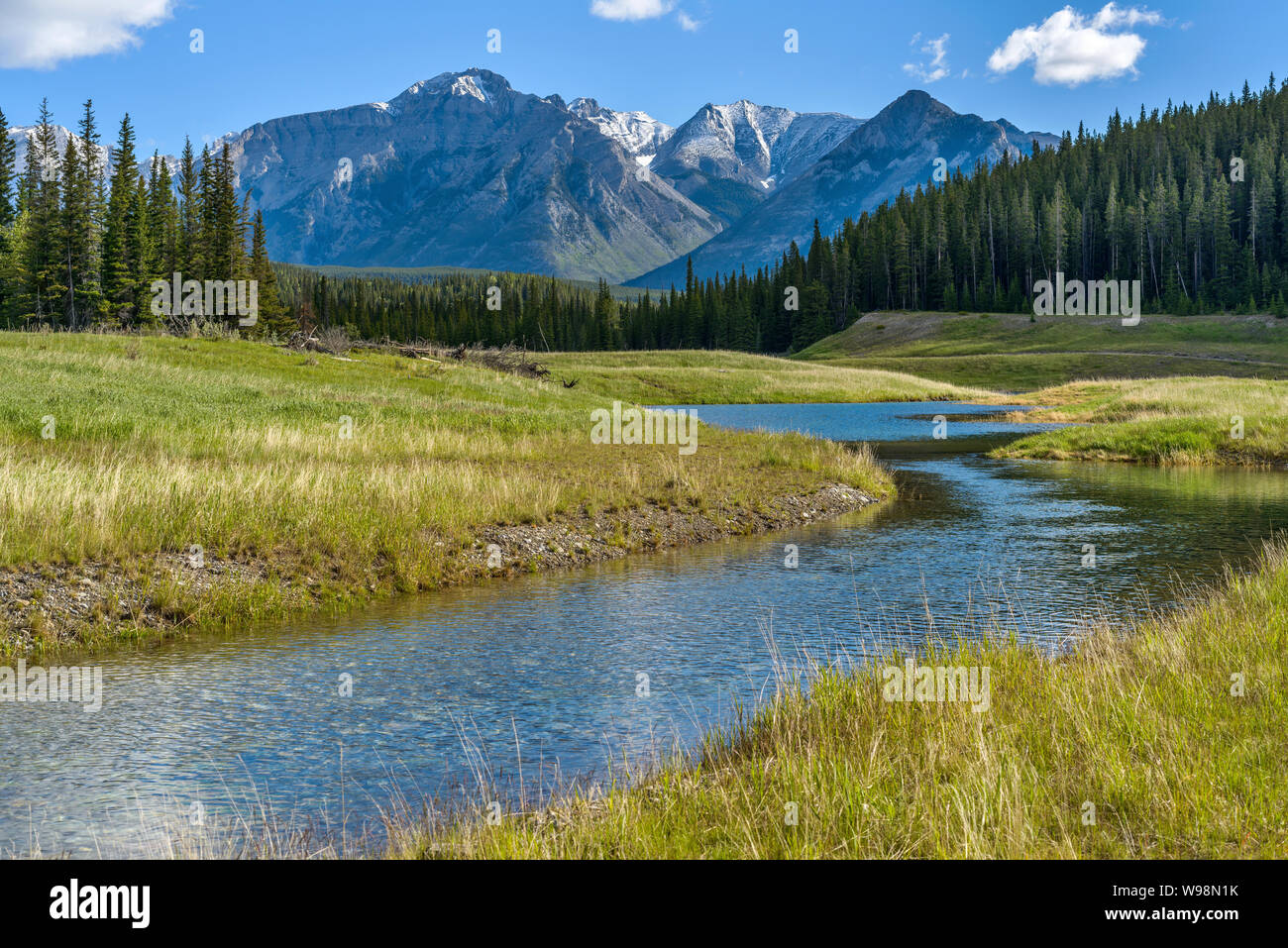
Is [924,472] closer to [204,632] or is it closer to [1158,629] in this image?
[1158,629]

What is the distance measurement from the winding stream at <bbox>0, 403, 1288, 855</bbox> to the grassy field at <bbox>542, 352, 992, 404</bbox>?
64.4m

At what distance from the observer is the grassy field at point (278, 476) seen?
16.7 metres

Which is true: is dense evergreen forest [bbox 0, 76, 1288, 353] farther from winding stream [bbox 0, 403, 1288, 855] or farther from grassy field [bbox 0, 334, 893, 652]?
winding stream [bbox 0, 403, 1288, 855]

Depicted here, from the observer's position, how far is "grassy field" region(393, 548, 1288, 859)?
22.4 feet

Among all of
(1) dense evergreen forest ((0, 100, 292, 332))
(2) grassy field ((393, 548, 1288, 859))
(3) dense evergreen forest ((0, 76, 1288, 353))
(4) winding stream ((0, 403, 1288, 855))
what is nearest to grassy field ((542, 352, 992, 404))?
(1) dense evergreen forest ((0, 100, 292, 332))

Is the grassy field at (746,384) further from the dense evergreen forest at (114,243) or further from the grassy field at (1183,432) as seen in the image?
the grassy field at (1183,432)

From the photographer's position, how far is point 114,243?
93625mm

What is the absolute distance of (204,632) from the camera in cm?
1581

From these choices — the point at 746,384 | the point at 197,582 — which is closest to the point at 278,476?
the point at 197,582

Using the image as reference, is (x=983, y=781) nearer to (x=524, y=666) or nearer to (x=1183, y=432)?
(x=524, y=666)

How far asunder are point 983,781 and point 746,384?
94129 mm

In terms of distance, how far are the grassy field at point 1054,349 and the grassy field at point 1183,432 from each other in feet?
161

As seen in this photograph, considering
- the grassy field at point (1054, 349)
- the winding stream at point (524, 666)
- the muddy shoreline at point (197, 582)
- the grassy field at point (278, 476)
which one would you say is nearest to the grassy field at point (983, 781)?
the winding stream at point (524, 666)
